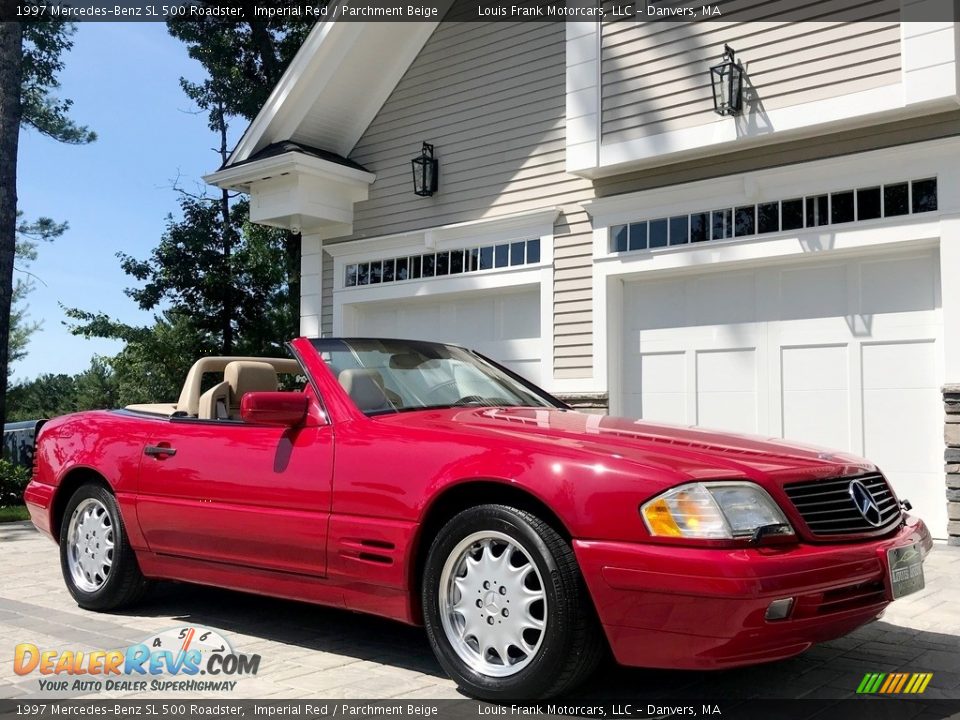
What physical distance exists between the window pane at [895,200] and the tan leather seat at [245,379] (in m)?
5.30

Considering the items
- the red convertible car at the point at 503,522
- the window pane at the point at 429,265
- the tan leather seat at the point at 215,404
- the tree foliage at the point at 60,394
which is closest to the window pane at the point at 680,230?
the window pane at the point at 429,265

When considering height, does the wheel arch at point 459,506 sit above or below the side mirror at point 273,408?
below

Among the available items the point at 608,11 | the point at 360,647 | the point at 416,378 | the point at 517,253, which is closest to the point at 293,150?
the point at 517,253

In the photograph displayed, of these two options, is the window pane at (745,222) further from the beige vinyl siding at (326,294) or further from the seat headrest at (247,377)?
the beige vinyl siding at (326,294)

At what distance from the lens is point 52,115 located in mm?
21375

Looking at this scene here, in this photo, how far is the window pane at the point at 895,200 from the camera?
24.8ft

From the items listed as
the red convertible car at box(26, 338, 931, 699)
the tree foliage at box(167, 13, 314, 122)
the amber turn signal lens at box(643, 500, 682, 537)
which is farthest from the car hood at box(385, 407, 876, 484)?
the tree foliage at box(167, 13, 314, 122)

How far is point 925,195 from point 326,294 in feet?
23.8

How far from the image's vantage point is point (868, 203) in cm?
776

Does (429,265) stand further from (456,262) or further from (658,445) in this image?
(658,445)

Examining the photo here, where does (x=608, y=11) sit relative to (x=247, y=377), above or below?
above

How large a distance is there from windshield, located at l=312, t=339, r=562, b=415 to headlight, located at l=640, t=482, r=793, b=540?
4.79 ft

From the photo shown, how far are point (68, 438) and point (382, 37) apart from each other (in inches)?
291

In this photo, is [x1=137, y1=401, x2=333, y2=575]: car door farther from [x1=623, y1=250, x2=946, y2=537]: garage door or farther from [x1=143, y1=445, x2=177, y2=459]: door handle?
[x1=623, y1=250, x2=946, y2=537]: garage door
